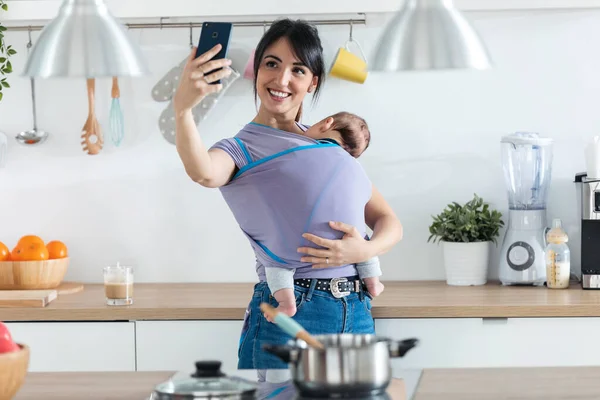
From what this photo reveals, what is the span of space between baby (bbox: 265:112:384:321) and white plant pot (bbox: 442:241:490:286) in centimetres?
77

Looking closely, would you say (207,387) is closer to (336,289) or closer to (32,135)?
(336,289)

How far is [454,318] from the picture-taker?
2.56m

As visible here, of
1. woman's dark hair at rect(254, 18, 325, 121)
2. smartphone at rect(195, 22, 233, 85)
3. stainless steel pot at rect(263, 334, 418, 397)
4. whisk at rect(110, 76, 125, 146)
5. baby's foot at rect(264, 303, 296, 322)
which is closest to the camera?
stainless steel pot at rect(263, 334, 418, 397)

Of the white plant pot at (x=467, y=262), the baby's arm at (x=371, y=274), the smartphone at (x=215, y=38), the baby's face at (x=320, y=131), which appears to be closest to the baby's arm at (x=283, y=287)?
the baby's arm at (x=371, y=274)

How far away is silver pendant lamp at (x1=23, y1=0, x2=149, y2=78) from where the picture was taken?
1.38m

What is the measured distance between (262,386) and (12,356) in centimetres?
44

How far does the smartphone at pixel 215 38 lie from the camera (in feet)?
4.79

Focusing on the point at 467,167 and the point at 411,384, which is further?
the point at 467,167

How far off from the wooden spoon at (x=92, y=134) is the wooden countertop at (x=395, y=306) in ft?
1.95

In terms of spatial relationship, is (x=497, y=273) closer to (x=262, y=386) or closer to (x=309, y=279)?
(x=309, y=279)

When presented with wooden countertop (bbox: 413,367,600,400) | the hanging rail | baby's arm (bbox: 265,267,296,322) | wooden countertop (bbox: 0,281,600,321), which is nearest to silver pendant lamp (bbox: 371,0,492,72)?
wooden countertop (bbox: 413,367,600,400)

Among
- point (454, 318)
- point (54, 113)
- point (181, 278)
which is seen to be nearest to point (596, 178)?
point (454, 318)

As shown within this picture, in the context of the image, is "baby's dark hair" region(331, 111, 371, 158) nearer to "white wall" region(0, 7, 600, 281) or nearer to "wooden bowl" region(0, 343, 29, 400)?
"white wall" region(0, 7, 600, 281)

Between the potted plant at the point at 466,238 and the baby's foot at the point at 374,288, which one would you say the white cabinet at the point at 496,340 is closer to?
the potted plant at the point at 466,238
